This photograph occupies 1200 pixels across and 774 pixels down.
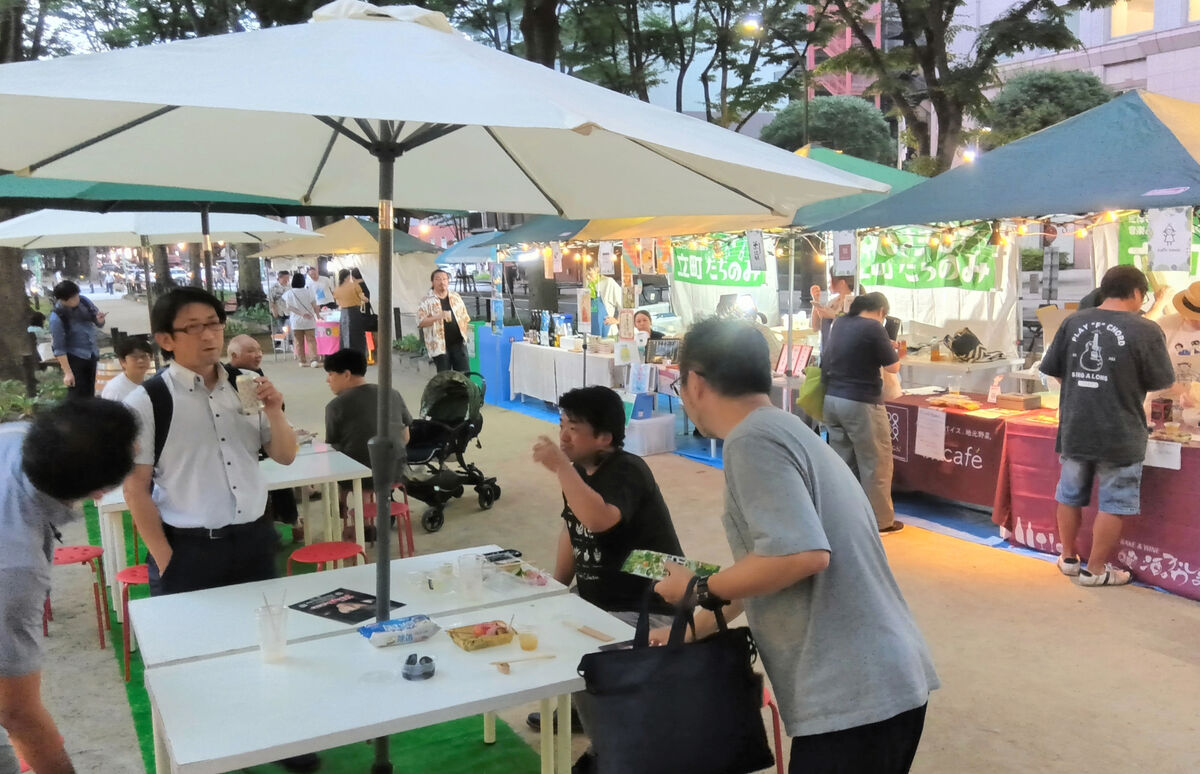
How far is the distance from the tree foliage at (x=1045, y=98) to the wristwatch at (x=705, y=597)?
26.6m

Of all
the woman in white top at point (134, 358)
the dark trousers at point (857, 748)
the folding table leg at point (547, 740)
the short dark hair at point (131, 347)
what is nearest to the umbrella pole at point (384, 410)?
the folding table leg at point (547, 740)

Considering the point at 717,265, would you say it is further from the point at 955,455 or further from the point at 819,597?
the point at 819,597

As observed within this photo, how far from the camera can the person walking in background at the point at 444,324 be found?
991 cm

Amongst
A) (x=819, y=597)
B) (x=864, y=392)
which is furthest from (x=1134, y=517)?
(x=819, y=597)

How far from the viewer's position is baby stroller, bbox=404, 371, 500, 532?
6555mm

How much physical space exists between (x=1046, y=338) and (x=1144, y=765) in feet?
17.0

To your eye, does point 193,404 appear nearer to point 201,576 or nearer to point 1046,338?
point 201,576

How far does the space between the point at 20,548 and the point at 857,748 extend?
6.52ft

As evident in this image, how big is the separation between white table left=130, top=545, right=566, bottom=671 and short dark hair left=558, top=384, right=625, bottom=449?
1.84 feet

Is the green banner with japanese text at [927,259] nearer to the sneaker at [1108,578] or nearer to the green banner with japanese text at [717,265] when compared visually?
the green banner with japanese text at [717,265]

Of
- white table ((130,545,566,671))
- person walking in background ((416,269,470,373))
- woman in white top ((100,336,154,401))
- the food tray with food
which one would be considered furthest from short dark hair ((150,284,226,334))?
person walking in background ((416,269,470,373))

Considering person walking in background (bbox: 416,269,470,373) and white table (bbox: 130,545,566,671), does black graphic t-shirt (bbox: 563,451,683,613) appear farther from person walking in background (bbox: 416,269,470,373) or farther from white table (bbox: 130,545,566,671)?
person walking in background (bbox: 416,269,470,373)

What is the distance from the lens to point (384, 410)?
8.68ft

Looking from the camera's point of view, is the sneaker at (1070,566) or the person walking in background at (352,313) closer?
the sneaker at (1070,566)
